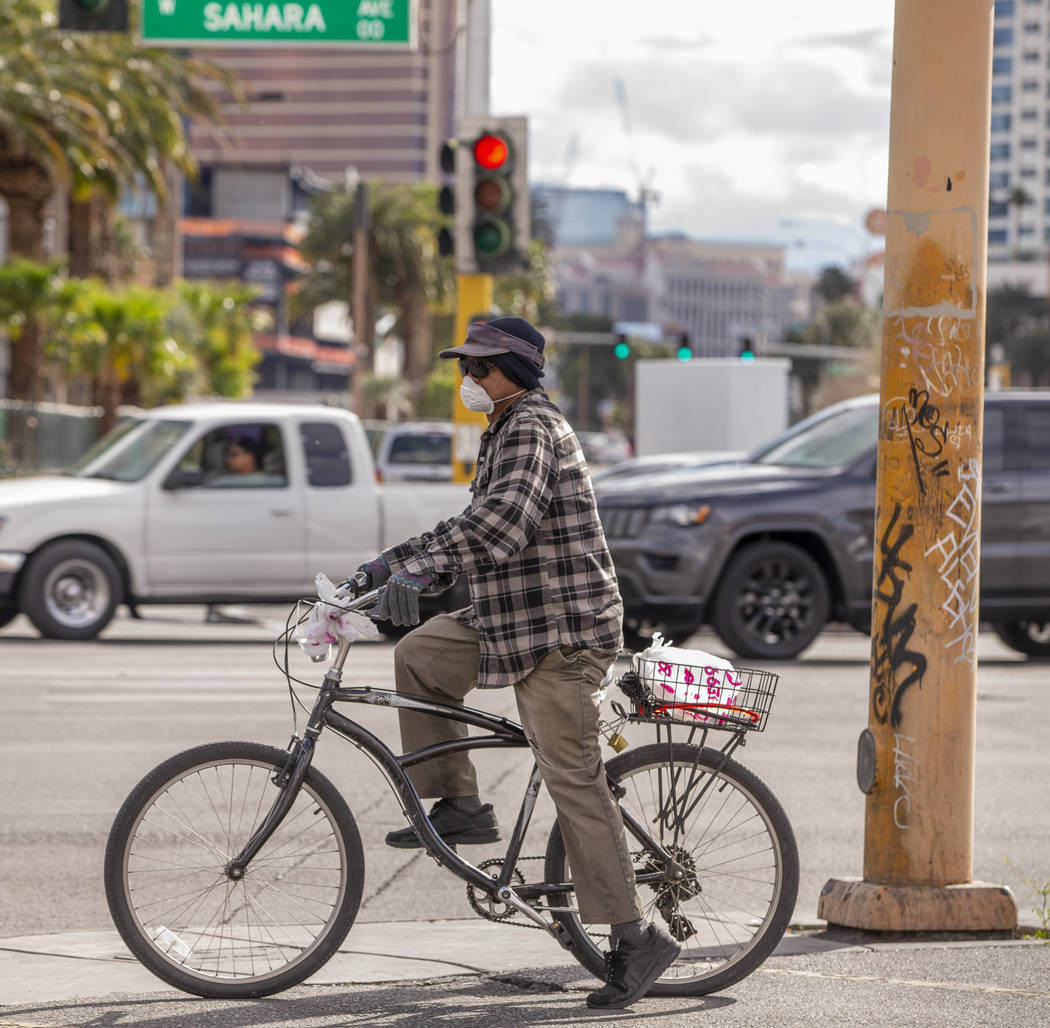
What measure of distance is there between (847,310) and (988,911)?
411 feet

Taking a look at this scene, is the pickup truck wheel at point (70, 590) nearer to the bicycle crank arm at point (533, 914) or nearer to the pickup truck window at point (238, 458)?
the pickup truck window at point (238, 458)

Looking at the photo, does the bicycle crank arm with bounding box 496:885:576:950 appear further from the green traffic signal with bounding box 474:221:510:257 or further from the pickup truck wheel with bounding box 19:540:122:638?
the green traffic signal with bounding box 474:221:510:257

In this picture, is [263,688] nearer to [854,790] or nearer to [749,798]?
[854,790]

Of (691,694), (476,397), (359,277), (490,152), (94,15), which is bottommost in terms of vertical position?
(691,694)

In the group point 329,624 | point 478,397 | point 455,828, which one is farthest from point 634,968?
point 478,397

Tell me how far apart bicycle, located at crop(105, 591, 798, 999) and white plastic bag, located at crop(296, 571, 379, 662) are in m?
0.06

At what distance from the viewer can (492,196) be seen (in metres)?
15.0

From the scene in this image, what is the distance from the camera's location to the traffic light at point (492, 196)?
15.0 m

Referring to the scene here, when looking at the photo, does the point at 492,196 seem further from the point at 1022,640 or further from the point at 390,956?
the point at 390,956

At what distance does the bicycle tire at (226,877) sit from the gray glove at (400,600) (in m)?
0.51

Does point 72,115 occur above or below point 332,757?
above

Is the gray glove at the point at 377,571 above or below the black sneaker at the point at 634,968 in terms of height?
above

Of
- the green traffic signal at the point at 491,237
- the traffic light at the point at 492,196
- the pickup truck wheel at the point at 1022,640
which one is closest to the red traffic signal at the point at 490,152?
the traffic light at the point at 492,196

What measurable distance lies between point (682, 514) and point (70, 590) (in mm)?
4680
